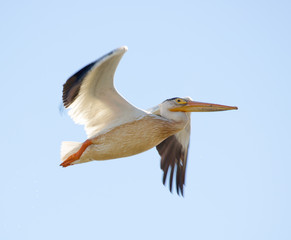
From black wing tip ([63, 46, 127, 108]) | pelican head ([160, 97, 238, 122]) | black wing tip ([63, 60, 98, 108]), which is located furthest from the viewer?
pelican head ([160, 97, 238, 122])

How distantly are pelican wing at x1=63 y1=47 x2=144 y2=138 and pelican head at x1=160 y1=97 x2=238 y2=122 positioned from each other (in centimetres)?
46

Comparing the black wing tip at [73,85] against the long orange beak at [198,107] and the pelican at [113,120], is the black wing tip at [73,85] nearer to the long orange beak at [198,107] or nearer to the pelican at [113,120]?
the pelican at [113,120]

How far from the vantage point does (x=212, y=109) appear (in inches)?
320

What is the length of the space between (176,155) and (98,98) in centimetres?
219

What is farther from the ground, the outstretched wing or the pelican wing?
the pelican wing

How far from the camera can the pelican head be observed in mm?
8000

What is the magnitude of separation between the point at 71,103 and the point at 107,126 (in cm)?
69

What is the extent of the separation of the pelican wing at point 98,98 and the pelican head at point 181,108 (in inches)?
17.9

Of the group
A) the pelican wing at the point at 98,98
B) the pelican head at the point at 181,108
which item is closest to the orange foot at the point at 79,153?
the pelican wing at the point at 98,98

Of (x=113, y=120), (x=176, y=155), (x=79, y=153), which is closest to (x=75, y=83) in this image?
(x=113, y=120)

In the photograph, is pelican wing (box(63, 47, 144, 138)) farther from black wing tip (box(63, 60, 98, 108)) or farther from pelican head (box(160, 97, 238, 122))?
pelican head (box(160, 97, 238, 122))

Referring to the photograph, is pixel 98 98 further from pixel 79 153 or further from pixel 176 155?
pixel 176 155

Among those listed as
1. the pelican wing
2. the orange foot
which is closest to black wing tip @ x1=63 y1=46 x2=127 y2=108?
the pelican wing

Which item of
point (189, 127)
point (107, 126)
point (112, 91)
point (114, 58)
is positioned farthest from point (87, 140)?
point (189, 127)
